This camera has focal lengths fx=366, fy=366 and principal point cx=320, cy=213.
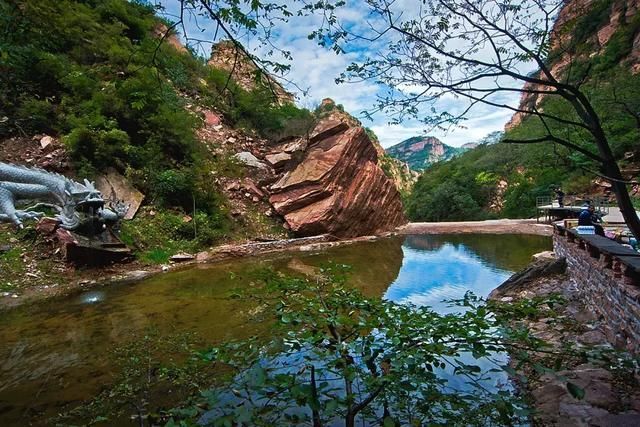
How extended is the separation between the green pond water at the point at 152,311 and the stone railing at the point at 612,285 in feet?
6.16

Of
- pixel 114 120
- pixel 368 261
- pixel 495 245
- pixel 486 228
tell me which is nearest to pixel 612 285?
pixel 368 261

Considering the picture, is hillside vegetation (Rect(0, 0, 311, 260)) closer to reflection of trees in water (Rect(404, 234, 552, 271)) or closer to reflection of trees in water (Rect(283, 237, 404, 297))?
reflection of trees in water (Rect(283, 237, 404, 297))

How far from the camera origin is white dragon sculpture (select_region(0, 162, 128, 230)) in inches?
264

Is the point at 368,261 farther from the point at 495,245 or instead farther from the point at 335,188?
the point at 495,245

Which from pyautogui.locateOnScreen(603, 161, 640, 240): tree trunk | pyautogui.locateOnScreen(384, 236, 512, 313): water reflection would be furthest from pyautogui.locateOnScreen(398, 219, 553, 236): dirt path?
pyautogui.locateOnScreen(603, 161, 640, 240): tree trunk

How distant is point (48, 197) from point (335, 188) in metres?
10.4

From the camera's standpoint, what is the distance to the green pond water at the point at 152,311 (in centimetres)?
389

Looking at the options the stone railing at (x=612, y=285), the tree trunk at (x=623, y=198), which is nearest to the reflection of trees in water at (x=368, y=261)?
the stone railing at (x=612, y=285)

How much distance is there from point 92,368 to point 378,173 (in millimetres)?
15650

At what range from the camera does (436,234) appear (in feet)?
59.2

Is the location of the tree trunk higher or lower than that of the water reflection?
higher

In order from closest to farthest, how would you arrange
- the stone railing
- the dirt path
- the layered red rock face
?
the stone railing → the layered red rock face → the dirt path

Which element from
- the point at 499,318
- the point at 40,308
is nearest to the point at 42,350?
the point at 40,308

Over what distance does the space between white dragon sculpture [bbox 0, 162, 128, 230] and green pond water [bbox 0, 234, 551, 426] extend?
1.92 m
